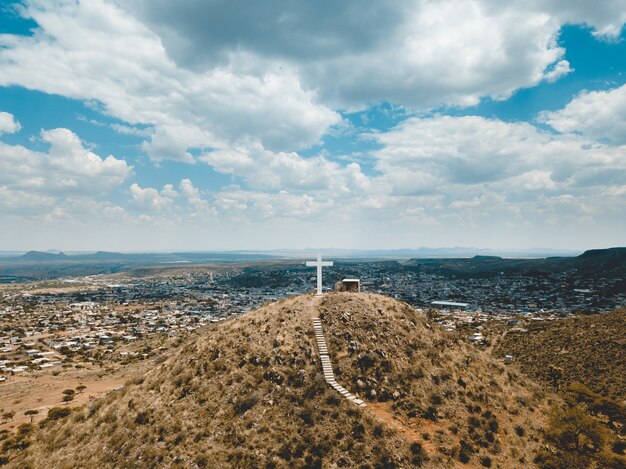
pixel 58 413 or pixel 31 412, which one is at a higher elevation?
pixel 58 413

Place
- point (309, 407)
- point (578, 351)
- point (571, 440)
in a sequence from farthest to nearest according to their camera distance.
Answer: point (578, 351) < point (571, 440) < point (309, 407)

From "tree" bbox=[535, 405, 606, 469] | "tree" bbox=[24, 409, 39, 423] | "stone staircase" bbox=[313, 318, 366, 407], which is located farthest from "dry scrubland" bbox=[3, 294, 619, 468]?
"tree" bbox=[24, 409, 39, 423]

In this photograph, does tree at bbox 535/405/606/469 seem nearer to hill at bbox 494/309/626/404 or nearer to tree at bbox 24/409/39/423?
hill at bbox 494/309/626/404

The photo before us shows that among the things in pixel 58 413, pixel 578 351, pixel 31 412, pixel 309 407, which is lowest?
pixel 31 412

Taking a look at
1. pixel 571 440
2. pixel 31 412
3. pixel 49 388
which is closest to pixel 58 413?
pixel 31 412

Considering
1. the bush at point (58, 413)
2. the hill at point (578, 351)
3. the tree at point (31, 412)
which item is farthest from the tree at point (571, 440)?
the tree at point (31, 412)

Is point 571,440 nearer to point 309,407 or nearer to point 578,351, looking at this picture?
point 309,407
